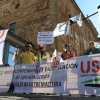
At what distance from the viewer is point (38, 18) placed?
15102 millimetres

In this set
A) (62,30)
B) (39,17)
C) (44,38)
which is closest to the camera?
(44,38)

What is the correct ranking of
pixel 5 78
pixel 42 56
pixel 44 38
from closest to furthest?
pixel 5 78
pixel 42 56
pixel 44 38

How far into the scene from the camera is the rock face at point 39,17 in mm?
14336

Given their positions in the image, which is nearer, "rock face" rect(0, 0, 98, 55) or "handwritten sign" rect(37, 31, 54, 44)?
"handwritten sign" rect(37, 31, 54, 44)

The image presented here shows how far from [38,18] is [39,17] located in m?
0.12

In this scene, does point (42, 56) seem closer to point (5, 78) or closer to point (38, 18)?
point (5, 78)

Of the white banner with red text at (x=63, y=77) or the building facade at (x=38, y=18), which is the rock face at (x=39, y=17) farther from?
the white banner with red text at (x=63, y=77)

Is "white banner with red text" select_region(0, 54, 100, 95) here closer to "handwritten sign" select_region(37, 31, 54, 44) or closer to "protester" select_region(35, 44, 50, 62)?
"protester" select_region(35, 44, 50, 62)

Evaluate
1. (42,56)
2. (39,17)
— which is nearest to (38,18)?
(39,17)

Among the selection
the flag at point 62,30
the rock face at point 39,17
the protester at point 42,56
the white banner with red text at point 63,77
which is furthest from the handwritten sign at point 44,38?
the rock face at point 39,17

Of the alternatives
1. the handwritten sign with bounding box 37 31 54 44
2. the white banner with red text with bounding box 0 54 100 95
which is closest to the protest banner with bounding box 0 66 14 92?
the white banner with red text with bounding box 0 54 100 95

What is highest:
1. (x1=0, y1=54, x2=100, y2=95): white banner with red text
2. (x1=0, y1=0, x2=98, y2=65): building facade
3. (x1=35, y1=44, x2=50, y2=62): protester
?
(x1=0, y1=0, x2=98, y2=65): building facade

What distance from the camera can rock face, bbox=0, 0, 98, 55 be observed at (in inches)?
564

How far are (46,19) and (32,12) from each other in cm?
191
